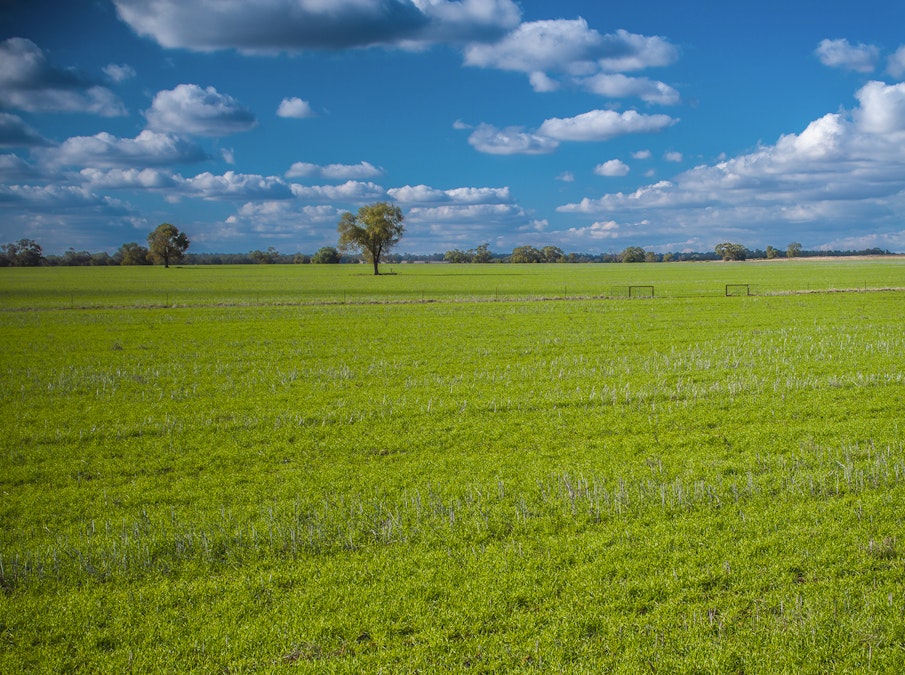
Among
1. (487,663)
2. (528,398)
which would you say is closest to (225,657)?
(487,663)

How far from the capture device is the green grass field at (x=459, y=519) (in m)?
6.90

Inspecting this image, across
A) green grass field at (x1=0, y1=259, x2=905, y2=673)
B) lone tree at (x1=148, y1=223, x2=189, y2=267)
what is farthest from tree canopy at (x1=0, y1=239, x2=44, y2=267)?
green grass field at (x1=0, y1=259, x2=905, y2=673)

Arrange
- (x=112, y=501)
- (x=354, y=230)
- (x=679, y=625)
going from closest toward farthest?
(x=679, y=625) < (x=112, y=501) < (x=354, y=230)

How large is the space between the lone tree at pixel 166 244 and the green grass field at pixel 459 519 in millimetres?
171112

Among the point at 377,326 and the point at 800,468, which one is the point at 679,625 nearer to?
the point at 800,468

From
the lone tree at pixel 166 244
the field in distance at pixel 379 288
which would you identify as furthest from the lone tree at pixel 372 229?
the lone tree at pixel 166 244

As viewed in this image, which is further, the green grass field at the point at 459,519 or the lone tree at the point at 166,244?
the lone tree at the point at 166,244

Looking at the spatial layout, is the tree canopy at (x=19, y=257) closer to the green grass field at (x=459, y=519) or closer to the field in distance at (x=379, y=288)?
the field in distance at (x=379, y=288)

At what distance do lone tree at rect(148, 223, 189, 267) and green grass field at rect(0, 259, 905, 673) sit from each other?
171 metres

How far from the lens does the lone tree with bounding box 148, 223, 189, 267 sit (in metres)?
178

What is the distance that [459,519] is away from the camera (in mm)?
9914

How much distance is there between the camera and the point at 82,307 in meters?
53.4

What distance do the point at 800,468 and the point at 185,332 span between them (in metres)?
33.4

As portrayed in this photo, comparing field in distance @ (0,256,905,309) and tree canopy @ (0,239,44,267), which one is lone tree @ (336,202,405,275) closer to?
field in distance @ (0,256,905,309)
